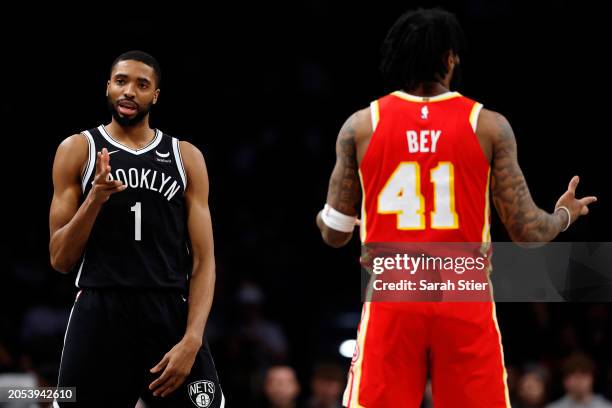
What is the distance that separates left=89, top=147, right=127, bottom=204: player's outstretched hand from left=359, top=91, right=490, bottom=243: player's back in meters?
1.02

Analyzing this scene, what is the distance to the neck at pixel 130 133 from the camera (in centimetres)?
478

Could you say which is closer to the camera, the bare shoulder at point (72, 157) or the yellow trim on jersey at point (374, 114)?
the yellow trim on jersey at point (374, 114)

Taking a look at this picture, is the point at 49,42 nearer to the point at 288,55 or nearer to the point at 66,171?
the point at 288,55

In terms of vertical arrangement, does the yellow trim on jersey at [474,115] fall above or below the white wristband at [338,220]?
above

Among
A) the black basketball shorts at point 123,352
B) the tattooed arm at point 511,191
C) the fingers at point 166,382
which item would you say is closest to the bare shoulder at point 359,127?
the tattooed arm at point 511,191

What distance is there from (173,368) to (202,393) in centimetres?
19

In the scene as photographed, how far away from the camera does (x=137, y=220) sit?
4.64 meters

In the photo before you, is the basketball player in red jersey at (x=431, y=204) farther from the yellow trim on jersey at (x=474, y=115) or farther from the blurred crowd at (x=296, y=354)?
the blurred crowd at (x=296, y=354)

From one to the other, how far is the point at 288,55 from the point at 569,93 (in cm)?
296

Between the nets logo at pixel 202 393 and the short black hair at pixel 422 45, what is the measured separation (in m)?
1.52

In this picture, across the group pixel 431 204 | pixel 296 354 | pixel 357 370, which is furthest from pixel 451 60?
pixel 296 354

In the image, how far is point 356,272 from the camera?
34.2 ft

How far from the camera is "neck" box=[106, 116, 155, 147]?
478 centimetres

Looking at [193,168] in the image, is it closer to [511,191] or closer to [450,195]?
[450,195]
